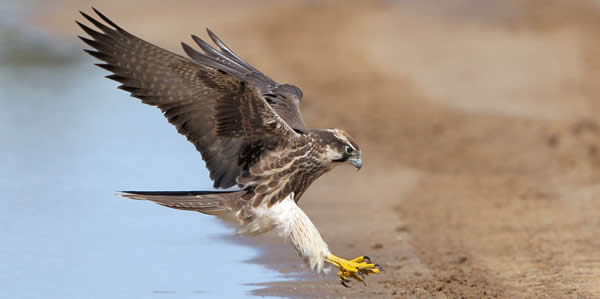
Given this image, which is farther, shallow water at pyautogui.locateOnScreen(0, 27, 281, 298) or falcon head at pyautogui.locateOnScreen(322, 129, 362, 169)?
shallow water at pyautogui.locateOnScreen(0, 27, 281, 298)

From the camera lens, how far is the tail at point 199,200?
233 inches

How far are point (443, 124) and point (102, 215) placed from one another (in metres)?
5.31

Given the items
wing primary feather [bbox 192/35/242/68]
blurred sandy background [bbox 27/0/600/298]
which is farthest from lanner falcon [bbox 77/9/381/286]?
wing primary feather [bbox 192/35/242/68]

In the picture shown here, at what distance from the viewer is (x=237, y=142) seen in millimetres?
5922

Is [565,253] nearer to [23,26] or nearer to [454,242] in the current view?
[454,242]

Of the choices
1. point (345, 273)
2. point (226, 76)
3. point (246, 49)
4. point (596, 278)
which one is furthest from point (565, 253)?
point (246, 49)

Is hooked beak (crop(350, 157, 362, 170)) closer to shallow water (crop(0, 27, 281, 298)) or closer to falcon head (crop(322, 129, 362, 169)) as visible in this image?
falcon head (crop(322, 129, 362, 169))

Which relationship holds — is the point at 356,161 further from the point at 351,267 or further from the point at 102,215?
the point at 102,215

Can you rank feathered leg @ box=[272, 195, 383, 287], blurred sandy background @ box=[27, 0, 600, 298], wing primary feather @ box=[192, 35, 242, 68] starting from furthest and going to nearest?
blurred sandy background @ box=[27, 0, 600, 298] → wing primary feather @ box=[192, 35, 242, 68] → feathered leg @ box=[272, 195, 383, 287]

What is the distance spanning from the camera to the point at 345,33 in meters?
19.2

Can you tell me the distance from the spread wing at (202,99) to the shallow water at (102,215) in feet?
2.74

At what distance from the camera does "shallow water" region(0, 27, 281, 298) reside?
20.6ft

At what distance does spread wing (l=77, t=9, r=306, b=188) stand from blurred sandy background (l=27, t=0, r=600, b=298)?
88 cm

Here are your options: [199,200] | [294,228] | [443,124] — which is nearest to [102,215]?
[199,200]
